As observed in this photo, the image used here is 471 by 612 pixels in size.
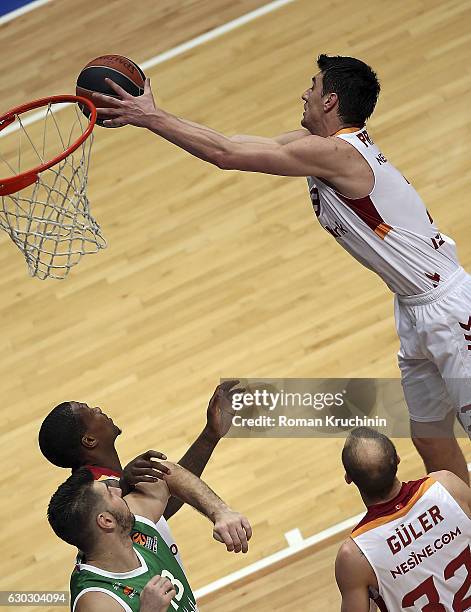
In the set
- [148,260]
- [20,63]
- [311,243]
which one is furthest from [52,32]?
[311,243]

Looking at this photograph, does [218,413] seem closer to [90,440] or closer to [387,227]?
[90,440]

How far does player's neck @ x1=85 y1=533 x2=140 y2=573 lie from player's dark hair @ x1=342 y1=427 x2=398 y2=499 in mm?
687

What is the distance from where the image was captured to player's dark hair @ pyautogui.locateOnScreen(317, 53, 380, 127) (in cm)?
389

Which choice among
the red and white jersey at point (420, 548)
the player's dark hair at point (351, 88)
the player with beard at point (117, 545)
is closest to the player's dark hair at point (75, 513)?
the player with beard at point (117, 545)

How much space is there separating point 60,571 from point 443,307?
7.90ft

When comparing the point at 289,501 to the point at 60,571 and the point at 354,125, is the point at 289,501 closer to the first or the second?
the point at 60,571

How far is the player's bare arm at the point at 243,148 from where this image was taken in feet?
11.7

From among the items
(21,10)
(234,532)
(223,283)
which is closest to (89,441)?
(234,532)

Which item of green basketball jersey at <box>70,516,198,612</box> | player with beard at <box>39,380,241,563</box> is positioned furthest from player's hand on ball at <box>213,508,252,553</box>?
player with beard at <box>39,380,241,563</box>

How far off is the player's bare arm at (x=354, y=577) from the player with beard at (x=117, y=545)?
0.29 metres

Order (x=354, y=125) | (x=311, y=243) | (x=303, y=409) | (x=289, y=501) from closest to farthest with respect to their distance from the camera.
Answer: (x=354, y=125)
(x=303, y=409)
(x=289, y=501)
(x=311, y=243)

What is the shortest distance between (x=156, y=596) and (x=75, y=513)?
1.10ft

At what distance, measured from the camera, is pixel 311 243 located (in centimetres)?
611

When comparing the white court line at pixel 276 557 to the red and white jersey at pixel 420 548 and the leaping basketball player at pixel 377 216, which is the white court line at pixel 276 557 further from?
the red and white jersey at pixel 420 548
